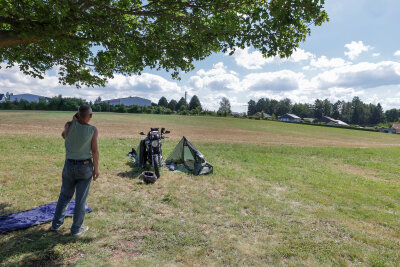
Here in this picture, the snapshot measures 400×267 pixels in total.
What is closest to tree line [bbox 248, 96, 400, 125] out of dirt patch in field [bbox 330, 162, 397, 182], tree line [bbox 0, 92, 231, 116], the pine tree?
the pine tree

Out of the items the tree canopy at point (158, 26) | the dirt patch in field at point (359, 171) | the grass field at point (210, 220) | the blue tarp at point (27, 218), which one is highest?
the tree canopy at point (158, 26)

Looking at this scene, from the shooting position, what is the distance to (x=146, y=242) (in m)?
3.87

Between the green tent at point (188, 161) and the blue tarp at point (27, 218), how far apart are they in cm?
426

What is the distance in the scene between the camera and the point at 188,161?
9.05m

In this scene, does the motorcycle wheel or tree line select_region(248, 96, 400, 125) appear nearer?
the motorcycle wheel

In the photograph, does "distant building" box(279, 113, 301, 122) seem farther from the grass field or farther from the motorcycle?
the motorcycle

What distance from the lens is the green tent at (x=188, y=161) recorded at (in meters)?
8.45

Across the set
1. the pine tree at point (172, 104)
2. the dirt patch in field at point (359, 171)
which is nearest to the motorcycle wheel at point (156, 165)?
the dirt patch in field at point (359, 171)

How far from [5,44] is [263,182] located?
8.09m

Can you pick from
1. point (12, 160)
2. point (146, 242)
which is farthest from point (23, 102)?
point (146, 242)

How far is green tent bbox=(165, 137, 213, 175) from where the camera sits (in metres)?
8.45

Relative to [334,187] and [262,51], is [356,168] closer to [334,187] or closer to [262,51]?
[334,187]

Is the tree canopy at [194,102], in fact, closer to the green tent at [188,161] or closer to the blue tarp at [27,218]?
the green tent at [188,161]

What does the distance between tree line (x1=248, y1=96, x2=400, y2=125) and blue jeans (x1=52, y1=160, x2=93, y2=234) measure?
130 m
